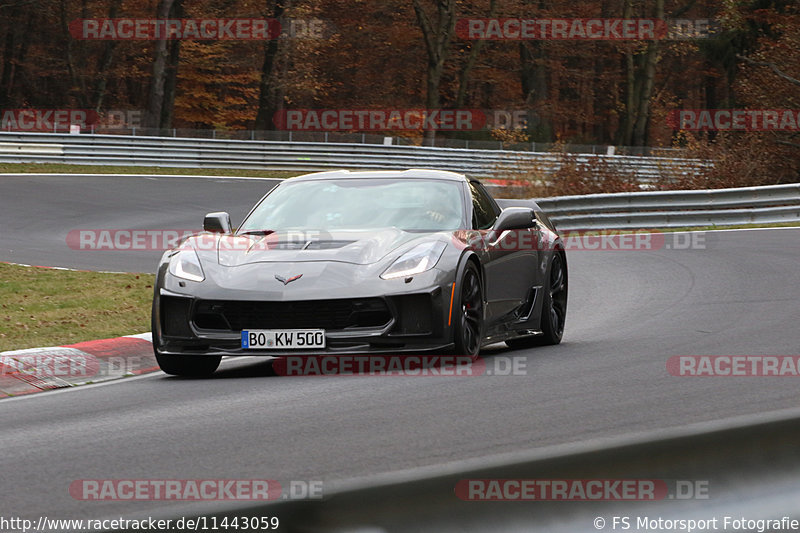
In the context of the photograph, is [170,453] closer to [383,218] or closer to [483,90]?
[383,218]

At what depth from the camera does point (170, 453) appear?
218 inches

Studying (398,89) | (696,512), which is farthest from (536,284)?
(398,89)

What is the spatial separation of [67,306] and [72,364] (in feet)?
11.9

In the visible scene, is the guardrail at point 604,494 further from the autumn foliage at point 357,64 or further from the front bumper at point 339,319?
the autumn foliage at point 357,64

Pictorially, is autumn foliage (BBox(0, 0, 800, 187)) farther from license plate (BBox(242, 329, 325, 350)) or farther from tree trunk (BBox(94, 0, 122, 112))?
license plate (BBox(242, 329, 325, 350))

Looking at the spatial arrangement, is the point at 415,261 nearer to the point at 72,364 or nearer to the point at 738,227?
the point at 72,364

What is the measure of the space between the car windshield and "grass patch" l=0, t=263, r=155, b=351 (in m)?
2.05

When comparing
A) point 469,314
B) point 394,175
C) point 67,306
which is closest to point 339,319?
point 469,314

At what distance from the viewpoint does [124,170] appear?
3816 centimetres

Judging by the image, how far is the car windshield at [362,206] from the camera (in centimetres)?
909

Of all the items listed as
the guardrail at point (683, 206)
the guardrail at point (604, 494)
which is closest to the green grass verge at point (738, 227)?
the guardrail at point (683, 206)

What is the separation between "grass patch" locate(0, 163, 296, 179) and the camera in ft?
118

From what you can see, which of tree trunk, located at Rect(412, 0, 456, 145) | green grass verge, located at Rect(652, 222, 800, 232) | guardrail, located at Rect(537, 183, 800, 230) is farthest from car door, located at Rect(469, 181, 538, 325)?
tree trunk, located at Rect(412, 0, 456, 145)

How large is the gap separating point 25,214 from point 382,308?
1944cm
